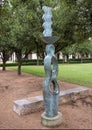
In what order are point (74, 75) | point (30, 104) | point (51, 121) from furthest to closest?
point (74, 75), point (30, 104), point (51, 121)

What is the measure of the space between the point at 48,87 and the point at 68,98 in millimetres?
2432

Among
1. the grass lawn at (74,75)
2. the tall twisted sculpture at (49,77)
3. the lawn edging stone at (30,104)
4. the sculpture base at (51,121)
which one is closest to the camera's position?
the sculpture base at (51,121)

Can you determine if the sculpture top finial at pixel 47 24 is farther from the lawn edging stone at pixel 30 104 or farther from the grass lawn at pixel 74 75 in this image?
the grass lawn at pixel 74 75

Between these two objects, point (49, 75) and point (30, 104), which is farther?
point (30, 104)

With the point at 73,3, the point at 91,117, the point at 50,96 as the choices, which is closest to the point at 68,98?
the point at 91,117

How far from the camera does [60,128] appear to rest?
6406 mm

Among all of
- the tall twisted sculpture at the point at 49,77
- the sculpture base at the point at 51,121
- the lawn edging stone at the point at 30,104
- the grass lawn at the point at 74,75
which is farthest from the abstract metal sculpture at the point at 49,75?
the grass lawn at the point at 74,75

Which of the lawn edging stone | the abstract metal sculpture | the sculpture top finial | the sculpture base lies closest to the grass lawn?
the lawn edging stone

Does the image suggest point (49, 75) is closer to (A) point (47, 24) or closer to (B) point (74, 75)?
(A) point (47, 24)

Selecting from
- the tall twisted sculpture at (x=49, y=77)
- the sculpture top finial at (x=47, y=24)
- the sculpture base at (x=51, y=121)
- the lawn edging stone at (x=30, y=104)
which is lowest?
the sculpture base at (x=51, y=121)

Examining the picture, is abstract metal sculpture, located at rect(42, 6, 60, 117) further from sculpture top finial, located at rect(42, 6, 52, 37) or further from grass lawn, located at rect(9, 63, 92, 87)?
grass lawn, located at rect(9, 63, 92, 87)

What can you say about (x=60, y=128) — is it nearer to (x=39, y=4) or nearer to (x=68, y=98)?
(x=68, y=98)

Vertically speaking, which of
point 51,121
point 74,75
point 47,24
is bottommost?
point 51,121

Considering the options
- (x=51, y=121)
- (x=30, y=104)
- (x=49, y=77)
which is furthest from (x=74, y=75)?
(x=51, y=121)
